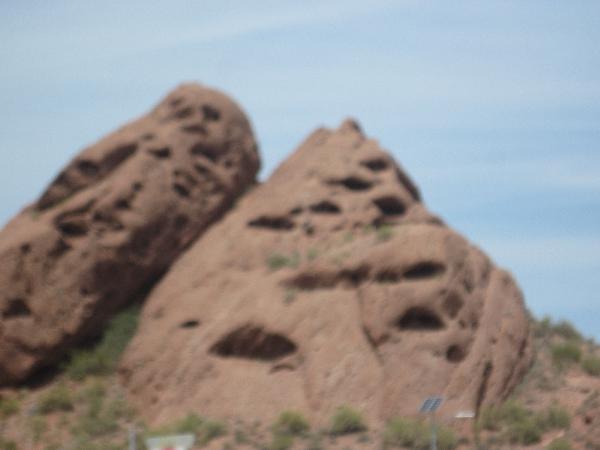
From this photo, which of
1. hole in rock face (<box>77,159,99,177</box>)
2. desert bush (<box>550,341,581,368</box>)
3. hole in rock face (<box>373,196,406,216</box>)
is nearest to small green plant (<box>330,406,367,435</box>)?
desert bush (<box>550,341,581,368</box>)

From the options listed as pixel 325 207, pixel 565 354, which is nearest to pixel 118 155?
pixel 325 207

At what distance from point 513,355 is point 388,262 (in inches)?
159

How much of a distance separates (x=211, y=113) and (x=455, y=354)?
36.9 feet

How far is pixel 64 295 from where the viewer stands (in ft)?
106

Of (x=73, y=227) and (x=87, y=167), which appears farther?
(x=87, y=167)

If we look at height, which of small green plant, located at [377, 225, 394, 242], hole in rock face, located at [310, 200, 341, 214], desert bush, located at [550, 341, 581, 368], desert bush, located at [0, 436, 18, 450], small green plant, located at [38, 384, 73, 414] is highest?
hole in rock face, located at [310, 200, 341, 214]

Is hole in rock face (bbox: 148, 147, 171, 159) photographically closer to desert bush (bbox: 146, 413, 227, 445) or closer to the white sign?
desert bush (bbox: 146, 413, 227, 445)

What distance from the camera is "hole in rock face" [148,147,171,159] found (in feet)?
113

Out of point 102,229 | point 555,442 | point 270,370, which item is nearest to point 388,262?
point 270,370

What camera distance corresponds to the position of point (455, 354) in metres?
28.9

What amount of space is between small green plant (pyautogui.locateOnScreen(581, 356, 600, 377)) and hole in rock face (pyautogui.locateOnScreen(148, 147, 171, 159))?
12683 mm

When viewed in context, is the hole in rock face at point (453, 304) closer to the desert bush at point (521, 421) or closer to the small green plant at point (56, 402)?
the desert bush at point (521, 421)

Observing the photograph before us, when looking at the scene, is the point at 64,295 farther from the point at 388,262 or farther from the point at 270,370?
the point at 388,262

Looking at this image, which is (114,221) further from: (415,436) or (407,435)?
(415,436)
